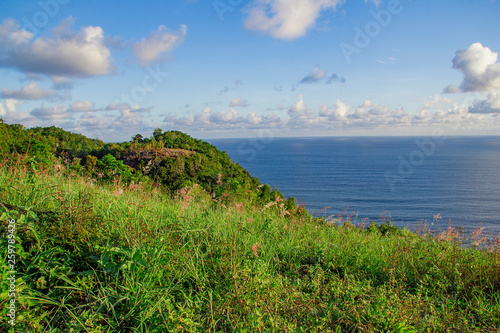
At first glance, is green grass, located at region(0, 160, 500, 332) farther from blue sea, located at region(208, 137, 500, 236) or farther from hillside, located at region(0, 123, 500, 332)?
blue sea, located at region(208, 137, 500, 236)

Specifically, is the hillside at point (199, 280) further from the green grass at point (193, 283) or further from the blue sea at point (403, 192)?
the blue sea at point (403, 192)

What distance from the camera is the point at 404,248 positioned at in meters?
4.51

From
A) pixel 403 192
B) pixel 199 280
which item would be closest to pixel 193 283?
pixel 199 280

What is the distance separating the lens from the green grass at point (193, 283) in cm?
249

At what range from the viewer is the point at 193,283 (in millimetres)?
3176

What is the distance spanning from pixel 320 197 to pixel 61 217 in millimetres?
76647

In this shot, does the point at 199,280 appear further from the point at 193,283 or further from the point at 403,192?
the point at 403,192

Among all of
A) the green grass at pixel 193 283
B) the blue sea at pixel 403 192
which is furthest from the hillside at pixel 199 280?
the blue sea at pixel 403 192

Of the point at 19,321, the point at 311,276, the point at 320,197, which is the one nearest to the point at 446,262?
the point at 311,276

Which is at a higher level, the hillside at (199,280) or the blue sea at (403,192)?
the hillside at (199,280)

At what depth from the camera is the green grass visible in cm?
249

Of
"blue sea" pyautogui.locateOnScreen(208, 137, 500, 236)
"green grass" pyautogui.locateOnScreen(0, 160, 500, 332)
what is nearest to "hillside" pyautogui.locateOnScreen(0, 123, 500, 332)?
"green grass" pyautogui.locateOnScreen(0, 160, 500, 332)

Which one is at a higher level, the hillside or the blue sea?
the hillside

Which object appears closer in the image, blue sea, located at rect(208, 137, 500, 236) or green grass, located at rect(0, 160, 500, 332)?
green grass, located at rect(0, 160, 500, 332)
